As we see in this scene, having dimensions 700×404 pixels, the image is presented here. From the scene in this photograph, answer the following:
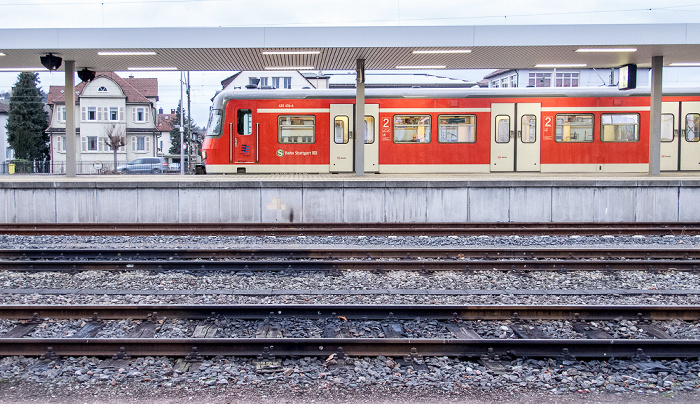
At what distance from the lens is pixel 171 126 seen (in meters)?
69.9

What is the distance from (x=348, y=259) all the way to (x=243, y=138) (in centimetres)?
979

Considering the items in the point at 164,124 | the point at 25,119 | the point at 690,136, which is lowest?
the point at 690,136

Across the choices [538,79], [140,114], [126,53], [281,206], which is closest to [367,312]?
[281,206]

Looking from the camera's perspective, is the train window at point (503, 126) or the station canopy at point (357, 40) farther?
the train window at point (503, 126)

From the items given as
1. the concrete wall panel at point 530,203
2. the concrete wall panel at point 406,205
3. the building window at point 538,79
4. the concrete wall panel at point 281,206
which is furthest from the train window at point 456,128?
the building window at point 538,79

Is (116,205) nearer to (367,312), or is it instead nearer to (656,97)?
(367,312)

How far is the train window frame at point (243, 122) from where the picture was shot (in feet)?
61.4

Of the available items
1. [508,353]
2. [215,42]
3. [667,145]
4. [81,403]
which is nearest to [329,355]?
[508,353]

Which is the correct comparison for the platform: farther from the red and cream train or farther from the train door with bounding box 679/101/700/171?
the train door with bounding box 679/101/700/171

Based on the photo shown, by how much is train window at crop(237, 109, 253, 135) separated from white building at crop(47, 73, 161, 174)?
40923mm

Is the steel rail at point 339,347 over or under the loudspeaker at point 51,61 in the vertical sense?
under

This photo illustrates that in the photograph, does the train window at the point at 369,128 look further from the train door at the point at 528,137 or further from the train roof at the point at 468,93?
the train door at the point at 528,137

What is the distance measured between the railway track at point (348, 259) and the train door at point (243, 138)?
A: 893 centimetres

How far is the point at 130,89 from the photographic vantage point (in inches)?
2375
